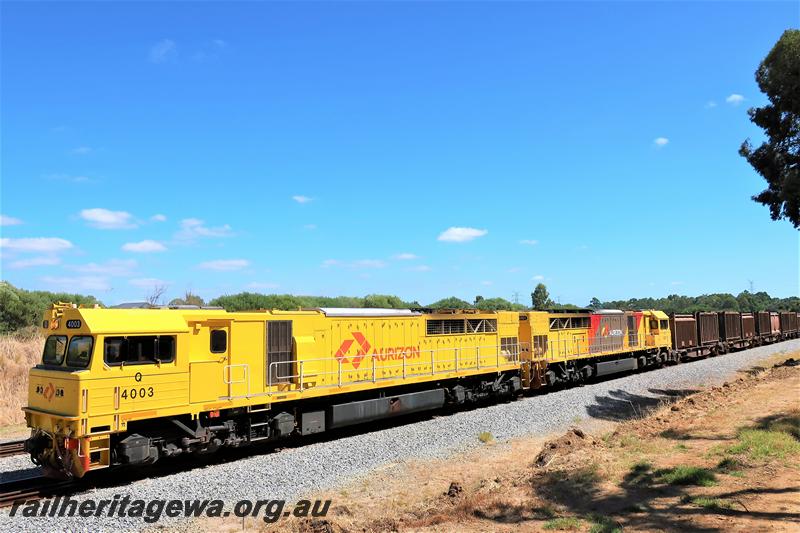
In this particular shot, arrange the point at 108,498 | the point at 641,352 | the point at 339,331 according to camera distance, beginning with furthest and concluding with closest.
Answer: the point at 641,352
the point at 339,331
the point at 108,498

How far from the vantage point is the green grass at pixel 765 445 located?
439 inches

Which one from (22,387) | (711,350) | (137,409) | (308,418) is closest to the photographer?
(137,409)

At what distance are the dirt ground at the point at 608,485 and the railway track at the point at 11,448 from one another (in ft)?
29.9

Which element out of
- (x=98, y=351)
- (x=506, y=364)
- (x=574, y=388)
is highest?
(x=98, y=351)

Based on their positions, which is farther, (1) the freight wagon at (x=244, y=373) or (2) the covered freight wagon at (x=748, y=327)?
(2) the covered freight wagon at (x=748, y=327)

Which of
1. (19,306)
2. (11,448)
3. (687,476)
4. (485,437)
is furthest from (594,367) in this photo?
(19,306)

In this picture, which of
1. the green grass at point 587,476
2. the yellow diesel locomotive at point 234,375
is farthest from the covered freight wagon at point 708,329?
the green grass at point 587,476

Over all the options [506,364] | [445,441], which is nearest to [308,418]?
[445,441]

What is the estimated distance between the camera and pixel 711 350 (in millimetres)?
40656

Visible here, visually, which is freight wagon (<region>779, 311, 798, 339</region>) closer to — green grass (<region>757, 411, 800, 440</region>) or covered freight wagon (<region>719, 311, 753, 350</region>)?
covered freight wagon (<region>719, 311, 753, 350</region>)

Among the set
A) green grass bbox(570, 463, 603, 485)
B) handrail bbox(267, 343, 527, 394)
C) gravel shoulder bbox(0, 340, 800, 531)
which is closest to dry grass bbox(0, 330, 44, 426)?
gravel shoulder bbox(0, 340, 800, 531)

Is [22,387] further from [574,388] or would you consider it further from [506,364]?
[574,388]

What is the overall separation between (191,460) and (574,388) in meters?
18.9

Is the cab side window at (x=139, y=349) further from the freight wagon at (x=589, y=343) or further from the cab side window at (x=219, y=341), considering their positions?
the freight wagon at (x=589, y=343)
